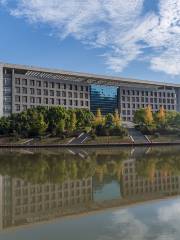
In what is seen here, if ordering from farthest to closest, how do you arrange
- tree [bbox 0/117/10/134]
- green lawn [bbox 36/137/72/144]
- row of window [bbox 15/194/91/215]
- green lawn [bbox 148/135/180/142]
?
tree [bbox 0/117/10/134] → green lawn [bbox 148/135/180/142] → green lawn [bbox 36/137/72/144] → row of window [bbox 15/194/91/215]

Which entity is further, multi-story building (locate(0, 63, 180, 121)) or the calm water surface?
multi-story building (locate(0, 63, 180, 121))

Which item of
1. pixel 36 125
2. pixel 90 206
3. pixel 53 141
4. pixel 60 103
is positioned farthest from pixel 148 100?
pixel 90 206

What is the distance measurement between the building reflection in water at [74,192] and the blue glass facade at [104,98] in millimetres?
72792

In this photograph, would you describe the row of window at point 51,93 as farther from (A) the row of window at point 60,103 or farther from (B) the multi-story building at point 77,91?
(A) the row of window at point 60,103

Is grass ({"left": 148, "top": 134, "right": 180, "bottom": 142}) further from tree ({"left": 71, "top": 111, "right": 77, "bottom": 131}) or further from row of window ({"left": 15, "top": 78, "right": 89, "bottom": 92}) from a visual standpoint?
row of window ({"left": 15, "top": 78, "right": 89, "bottom": 92})

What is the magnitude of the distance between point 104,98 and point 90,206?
81533mm

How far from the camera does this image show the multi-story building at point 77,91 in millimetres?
77312

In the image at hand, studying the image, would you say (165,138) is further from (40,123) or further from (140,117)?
(40,123)

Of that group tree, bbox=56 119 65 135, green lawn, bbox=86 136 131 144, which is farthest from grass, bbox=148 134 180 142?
tree, bbox=56 119 65 135

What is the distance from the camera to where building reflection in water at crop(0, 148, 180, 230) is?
923cm

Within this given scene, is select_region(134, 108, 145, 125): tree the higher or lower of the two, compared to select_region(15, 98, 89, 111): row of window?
lower

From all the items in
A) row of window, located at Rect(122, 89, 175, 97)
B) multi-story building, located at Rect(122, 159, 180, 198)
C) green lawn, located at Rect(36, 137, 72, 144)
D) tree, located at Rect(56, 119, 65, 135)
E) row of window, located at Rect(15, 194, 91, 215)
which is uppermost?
row of window, located at Rect(122, 89, 175, 97)

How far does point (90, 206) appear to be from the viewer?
9.73m

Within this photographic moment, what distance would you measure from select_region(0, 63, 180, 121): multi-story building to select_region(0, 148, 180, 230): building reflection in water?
63.2 m
